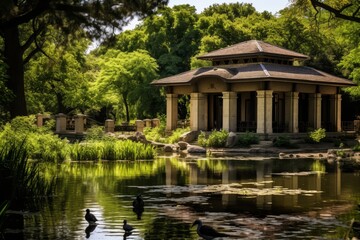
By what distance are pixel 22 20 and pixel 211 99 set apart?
123ft

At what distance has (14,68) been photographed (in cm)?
3491

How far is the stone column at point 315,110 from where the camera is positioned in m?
54.2

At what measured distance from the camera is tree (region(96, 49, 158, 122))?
215ft

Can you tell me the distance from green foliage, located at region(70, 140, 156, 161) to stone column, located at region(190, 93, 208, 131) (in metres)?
17.1

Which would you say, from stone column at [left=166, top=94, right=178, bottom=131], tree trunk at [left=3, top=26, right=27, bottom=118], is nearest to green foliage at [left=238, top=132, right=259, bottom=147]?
stone column at [left=166, top=94, right=178, bottom=131]

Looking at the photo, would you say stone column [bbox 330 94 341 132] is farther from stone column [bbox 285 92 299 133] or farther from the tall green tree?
the tall green tree

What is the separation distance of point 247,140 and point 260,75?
17.8ft

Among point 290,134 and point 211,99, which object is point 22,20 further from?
point 211,99

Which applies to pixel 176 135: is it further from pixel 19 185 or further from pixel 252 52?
pixel 19 185

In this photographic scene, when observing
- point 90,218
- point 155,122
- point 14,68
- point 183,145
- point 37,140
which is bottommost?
point 90,218

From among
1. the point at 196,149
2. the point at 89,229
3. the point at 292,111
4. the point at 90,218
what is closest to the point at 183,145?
the point at 196,149

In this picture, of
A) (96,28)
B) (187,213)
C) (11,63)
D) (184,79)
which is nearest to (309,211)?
(187,213)

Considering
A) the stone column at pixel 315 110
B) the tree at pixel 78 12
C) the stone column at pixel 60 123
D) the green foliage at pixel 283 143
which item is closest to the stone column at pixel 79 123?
the stone column at pixel 60 123

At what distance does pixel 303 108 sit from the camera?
56000 mm
